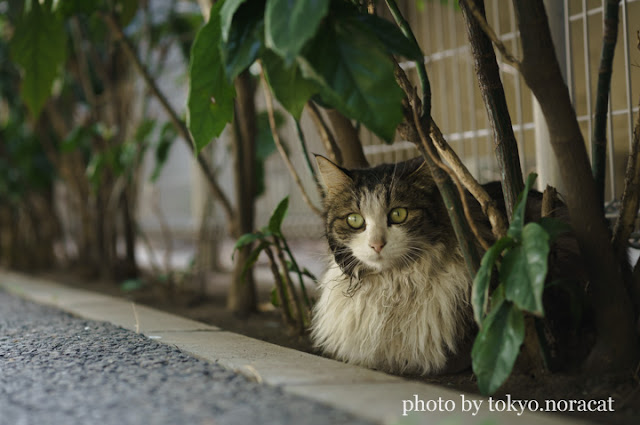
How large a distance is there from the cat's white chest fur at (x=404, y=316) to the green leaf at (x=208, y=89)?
555mm

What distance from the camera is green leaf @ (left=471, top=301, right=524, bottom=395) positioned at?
1022 millimetres

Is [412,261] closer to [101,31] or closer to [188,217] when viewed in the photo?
[101,31]

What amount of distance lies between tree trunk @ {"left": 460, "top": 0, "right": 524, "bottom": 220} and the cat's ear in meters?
0.42

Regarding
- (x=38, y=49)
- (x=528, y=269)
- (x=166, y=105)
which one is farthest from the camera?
(x=166, y=105)

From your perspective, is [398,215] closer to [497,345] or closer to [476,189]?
[476,189]

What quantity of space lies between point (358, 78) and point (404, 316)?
69 cm

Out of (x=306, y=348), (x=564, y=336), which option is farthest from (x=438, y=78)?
(x=564, y=336)

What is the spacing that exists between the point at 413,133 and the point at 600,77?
0.43 m

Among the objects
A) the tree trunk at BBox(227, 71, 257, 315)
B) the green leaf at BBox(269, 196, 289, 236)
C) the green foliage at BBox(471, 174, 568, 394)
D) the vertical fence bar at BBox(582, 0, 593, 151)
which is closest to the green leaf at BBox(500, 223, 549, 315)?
the green foliage at BBox(471, 174, 568, 394)

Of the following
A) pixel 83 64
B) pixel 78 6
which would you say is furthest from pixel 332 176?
pixel 83 64

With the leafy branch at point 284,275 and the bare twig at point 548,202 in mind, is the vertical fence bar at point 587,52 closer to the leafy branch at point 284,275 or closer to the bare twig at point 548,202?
the bare twig at point 548,202

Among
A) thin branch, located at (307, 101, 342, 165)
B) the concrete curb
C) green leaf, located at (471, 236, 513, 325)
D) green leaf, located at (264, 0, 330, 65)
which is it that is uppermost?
green leaf, located at (264, 0, 330, 65)

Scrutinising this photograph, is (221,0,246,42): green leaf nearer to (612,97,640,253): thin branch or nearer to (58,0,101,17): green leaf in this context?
(612,97,640,253): thin branch

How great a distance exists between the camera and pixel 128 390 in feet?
3.51
